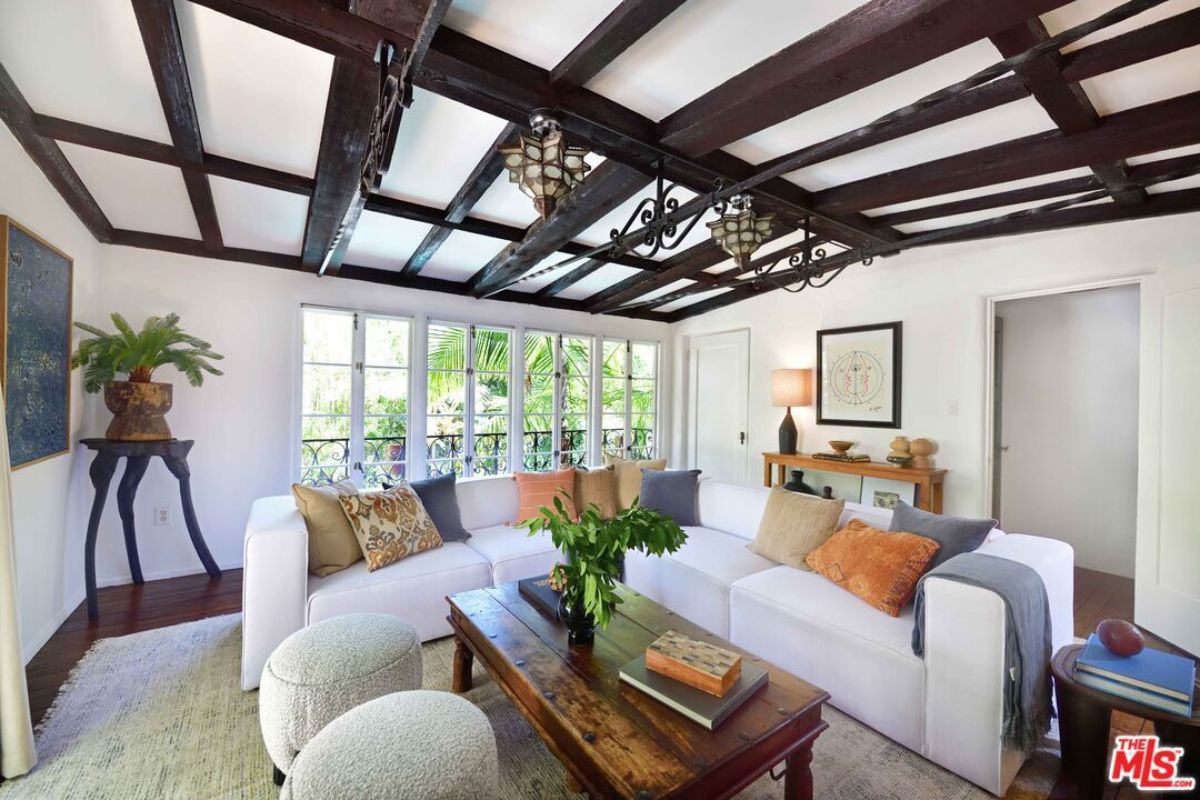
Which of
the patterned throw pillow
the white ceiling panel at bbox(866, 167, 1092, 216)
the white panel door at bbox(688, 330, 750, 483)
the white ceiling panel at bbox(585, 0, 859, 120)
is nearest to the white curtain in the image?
the patterned throw pillow

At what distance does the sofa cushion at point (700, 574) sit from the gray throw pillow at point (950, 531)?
0.73 m

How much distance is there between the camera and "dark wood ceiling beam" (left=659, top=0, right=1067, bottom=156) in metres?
1.33

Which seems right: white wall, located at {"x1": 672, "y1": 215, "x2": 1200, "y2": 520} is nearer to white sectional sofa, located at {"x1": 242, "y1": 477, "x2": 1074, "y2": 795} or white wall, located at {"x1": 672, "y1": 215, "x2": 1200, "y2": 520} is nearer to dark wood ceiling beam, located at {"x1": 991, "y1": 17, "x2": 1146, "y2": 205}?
dark wood ceiling beam, located at {"x1": 991, "y1": 17, "x2": 1146, "y2": 205}

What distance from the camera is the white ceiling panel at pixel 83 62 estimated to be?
5.10 feet

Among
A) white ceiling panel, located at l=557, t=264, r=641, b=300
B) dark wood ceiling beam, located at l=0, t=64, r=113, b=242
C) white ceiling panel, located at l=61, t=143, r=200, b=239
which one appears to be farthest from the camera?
white ceiling panel, located at l=557, t=264, r=641, b=300

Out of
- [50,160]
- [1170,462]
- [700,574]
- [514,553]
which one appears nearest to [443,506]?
[514,553]

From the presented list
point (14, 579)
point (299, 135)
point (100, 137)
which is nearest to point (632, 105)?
point (299, 135)

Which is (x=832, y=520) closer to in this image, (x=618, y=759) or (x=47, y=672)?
(x=618, y=759)

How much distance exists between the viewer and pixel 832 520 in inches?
99.2

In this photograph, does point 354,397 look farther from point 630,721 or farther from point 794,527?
point 630,721

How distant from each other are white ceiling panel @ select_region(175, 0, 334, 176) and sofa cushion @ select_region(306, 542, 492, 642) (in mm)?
2078

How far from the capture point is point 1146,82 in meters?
1.84

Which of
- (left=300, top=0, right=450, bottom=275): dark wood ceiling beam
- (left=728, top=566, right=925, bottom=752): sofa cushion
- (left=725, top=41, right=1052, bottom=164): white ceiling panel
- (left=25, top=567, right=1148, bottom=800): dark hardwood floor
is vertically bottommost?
(left=25, top=567, right=1148, bottom=800): dark hardwood floor

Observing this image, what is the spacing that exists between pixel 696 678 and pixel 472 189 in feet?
8.07
